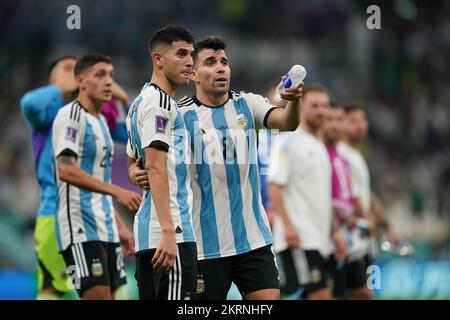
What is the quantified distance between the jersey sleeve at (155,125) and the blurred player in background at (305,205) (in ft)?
12.5

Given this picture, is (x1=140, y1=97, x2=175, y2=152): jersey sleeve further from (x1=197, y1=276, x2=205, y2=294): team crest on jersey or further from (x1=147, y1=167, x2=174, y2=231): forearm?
(x1=197, y1=276, x2=205, y2=294): team crest on jersey

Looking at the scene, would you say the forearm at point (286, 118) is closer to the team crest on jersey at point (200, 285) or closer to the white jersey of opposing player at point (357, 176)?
the team crest on jersey at point (200, 285)

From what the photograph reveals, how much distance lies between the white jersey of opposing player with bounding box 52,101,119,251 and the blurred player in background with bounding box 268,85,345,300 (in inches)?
90.9

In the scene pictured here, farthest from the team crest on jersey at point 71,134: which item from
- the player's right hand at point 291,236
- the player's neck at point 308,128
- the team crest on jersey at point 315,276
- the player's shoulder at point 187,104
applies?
the player's neck at point 308,128

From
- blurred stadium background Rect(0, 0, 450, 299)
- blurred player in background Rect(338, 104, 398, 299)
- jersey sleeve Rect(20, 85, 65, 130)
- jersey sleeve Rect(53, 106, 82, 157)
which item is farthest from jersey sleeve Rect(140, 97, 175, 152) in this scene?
blurred stadium background Rect(0, 0, 450, 299)

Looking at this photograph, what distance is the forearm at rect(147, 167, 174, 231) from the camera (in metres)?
6.07

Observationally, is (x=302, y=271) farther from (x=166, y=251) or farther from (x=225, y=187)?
(x=166, y=251)

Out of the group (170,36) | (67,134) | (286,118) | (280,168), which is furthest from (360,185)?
(170,36)

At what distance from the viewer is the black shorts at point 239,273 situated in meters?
6.87

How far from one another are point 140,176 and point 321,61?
1563cm

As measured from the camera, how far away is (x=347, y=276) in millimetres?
11141

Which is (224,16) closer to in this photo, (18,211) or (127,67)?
(127,67)

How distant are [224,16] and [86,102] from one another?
14.4 meters
